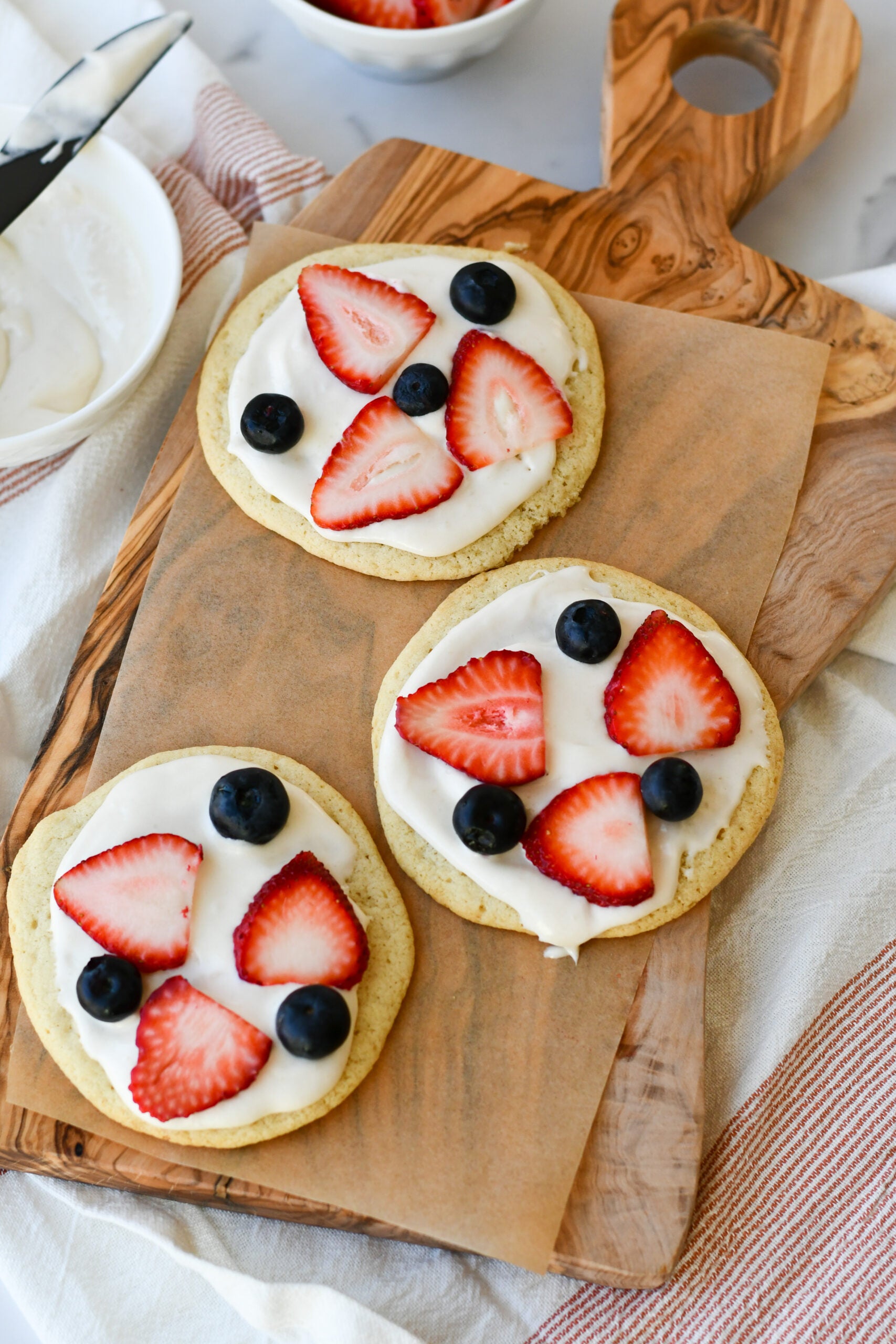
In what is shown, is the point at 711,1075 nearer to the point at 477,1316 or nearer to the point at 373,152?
the point at 477,1316

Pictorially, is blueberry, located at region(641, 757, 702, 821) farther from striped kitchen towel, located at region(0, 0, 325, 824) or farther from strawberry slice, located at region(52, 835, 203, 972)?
striped kitchen towel, located at region(0, 0, 325, 824)

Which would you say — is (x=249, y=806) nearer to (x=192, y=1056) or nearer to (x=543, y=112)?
(x=192, y=1056)

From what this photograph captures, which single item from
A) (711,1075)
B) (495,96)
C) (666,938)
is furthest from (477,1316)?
(495,96)

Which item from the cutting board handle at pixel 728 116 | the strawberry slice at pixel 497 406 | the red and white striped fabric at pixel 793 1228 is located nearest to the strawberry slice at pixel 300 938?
the red and white striped fabric at pixel 793 1228

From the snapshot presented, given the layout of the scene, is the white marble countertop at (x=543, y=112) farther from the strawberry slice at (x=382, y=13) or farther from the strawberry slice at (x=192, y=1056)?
the strawberry slice at (x=192, y=1056)

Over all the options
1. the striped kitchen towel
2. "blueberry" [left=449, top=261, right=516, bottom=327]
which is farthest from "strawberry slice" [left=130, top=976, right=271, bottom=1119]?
"blueberry" [left=449, top=261, right=516, bottom=327]

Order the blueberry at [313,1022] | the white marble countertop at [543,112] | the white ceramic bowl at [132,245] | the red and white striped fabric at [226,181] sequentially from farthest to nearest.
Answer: the white marble countertop at [543,112]
the red and white striped fabric at [226,181]
the white ceramic bowl at [132,245]
the blueberry at [313,1022]
